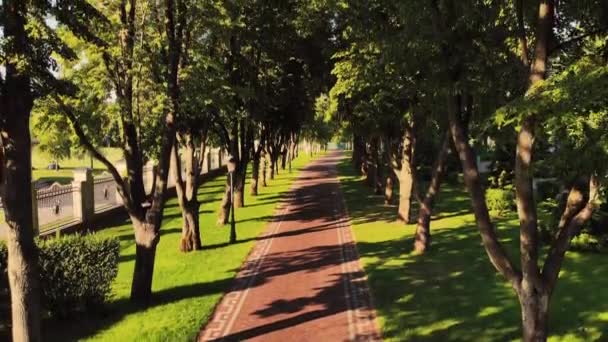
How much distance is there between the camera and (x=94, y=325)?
10.1 meters

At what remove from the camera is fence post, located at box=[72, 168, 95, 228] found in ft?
67.3

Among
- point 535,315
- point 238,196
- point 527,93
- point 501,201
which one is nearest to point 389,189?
point 501,201

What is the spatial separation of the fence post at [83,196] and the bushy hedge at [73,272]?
10.5m

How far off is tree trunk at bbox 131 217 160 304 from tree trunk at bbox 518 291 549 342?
7413 mm

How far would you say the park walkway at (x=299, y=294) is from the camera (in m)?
9.70

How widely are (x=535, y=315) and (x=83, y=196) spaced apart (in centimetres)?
1760

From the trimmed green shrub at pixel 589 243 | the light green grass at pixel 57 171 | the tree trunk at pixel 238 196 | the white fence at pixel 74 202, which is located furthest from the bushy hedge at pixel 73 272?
the tree trunk at pixel 238 196

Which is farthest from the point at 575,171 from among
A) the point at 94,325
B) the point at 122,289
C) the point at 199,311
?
the point at 122,289

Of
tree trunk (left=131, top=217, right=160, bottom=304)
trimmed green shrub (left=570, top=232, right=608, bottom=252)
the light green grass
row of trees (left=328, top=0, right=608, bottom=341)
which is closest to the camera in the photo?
row of trees (left=328, top=0, right=608, bottom=341)

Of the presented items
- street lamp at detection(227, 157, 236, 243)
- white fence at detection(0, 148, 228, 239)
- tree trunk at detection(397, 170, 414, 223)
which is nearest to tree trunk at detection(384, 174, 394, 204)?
tree trunk at detection(397, 170, 414, 223)

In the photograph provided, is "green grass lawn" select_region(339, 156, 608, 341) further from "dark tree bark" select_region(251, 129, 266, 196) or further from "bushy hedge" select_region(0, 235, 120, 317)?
"dark tree bark" select_region(251, 129, 266, 196)

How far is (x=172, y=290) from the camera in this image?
12453 mm

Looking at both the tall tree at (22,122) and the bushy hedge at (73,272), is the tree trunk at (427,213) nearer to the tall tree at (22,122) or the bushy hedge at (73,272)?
the bushy hedge at (73,272)

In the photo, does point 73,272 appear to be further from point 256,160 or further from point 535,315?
point 256,160
